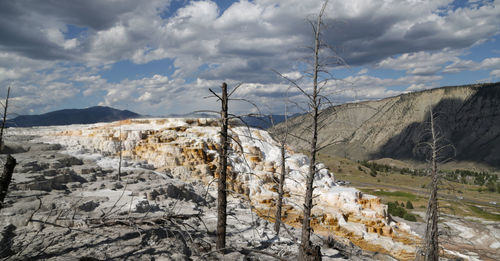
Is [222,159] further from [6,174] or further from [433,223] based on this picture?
[433,223]

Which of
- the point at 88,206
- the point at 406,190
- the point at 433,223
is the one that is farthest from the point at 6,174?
the point at 406,190

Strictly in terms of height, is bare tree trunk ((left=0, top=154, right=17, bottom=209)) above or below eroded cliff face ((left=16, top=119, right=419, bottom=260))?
above

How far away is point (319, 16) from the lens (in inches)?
411

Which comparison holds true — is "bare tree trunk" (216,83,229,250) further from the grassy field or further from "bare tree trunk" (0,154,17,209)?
the grassy field

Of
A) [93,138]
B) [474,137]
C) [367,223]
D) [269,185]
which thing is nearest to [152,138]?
[93,138]

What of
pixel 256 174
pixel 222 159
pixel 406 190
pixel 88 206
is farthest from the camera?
pixel 406 190

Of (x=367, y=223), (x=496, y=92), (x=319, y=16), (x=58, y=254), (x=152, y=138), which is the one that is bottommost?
(x=367, y=223)

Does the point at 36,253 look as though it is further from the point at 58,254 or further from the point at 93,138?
the point at 93,138

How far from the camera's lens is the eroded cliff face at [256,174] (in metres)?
24.8

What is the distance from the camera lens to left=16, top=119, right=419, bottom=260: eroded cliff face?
24750 mm

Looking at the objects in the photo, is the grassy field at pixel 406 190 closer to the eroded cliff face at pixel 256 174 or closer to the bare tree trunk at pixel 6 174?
the eroded cliff face at pixel 256 174

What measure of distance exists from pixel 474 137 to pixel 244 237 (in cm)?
23417

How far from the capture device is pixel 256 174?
26609 mm

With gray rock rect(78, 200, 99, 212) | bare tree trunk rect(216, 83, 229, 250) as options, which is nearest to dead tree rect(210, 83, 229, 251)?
bare tree trunk rect(216, 83, 229, 250)
